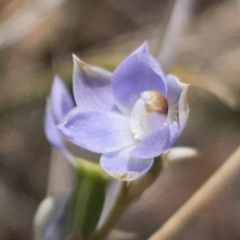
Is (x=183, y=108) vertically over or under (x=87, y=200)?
over

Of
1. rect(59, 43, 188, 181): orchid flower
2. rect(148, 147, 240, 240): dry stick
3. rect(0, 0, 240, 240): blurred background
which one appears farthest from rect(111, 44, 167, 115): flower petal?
rect(0, 0, 240, 240): blurred background

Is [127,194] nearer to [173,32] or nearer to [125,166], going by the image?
[125,166]

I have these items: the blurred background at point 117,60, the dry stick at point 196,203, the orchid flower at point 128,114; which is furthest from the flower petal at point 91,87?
the blurred background at point 117,60

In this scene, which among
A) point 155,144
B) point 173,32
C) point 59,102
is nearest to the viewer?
point 155,144

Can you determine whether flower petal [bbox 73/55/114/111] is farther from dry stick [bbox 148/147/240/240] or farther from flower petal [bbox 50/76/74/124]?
dry stick [bbox 148/147/240/240]

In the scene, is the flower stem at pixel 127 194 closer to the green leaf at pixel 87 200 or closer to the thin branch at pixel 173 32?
the green leaf at pixel 87 200

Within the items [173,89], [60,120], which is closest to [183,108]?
[173,89]

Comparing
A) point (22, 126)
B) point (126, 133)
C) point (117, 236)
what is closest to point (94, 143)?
point (126, 133)

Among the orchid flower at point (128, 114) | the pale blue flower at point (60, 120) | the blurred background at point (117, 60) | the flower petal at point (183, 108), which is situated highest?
the flower petal at point (183, 108)
